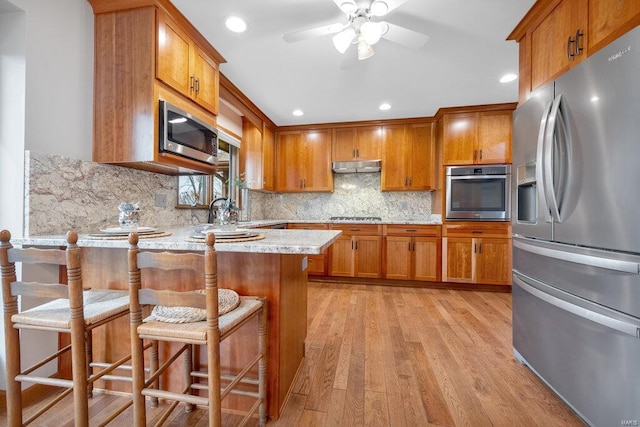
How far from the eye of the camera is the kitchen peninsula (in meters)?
1.27

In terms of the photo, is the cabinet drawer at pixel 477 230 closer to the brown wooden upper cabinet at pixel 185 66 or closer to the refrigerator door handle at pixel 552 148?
the refrigerator door handle at pixel 552 148

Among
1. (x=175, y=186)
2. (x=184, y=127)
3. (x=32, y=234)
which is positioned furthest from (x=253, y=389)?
(x=175, y=186)

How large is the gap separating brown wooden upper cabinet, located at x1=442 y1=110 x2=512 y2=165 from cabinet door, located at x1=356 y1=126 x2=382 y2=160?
3.10ft

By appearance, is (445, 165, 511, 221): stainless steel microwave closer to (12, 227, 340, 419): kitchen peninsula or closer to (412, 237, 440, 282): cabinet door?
(412, 237, 440, 282): cabinet door

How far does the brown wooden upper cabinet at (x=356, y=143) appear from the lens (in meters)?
4.21

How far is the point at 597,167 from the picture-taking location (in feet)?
3.95

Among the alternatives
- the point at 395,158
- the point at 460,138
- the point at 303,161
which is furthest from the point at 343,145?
the point at 460,138

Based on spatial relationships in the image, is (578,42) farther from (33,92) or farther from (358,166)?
(33,92)

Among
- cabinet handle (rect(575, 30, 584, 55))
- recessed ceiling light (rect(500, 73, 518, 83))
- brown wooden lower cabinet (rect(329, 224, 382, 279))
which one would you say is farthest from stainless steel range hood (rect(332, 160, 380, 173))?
cabinet handle (rect(575, 30, 584, 55))

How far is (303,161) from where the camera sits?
4.44 metres

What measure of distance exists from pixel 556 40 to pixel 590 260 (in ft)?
4.58

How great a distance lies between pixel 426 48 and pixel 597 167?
1.67 m

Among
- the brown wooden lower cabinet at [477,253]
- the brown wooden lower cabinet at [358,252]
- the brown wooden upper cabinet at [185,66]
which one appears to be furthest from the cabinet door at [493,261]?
the brown wooden upper cabinet at [185,66]

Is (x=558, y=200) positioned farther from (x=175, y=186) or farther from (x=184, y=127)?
(x=175, y=186)
